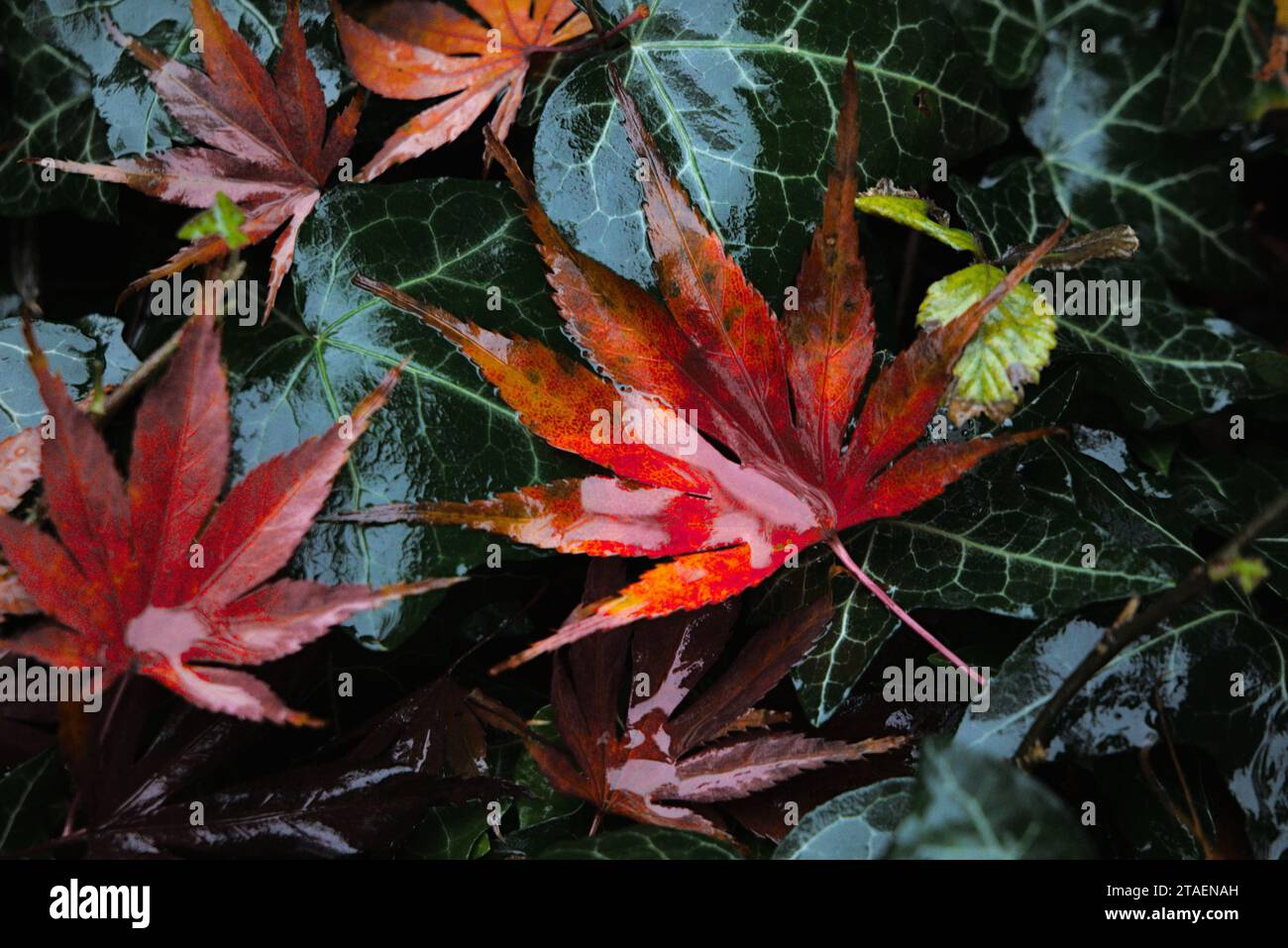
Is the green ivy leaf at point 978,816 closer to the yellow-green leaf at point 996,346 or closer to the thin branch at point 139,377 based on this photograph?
the yellow-green leaf at point 996,346

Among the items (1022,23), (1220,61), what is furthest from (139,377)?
(1220,61)

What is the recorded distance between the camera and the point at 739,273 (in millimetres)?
738

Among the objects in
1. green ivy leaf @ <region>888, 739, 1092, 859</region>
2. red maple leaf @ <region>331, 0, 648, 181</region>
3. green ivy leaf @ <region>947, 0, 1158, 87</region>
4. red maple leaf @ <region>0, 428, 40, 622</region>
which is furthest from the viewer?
green ivy leaf @ <region>947, 0, 1158, 87</region>

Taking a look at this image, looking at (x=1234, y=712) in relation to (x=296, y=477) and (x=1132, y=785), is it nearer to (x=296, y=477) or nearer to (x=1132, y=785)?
(x=1132, y=785)

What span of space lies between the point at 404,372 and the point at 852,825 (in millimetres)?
503

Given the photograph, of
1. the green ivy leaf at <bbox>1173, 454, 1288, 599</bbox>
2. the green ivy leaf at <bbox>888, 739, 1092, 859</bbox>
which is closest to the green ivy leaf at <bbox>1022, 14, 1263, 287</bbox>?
the green ivy leaf at <bbox>1173, 454, 1288, 599</bbox>

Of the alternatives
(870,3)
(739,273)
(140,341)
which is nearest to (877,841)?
(739,273)

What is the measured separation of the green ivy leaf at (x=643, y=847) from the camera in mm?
685

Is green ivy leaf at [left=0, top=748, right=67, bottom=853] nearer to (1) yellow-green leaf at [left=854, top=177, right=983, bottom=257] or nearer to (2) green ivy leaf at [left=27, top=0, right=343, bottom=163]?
(2) green ivy leaf at [left=27, top=0, right=343, bottom=163]

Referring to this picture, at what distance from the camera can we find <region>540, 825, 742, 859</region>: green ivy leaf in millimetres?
685

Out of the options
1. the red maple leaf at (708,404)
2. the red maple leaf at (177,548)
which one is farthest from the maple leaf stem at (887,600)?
the red maple leaf at (177,548)

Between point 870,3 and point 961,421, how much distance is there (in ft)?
1.39

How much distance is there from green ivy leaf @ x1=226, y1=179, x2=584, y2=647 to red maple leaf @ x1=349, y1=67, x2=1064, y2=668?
0.06 metres
